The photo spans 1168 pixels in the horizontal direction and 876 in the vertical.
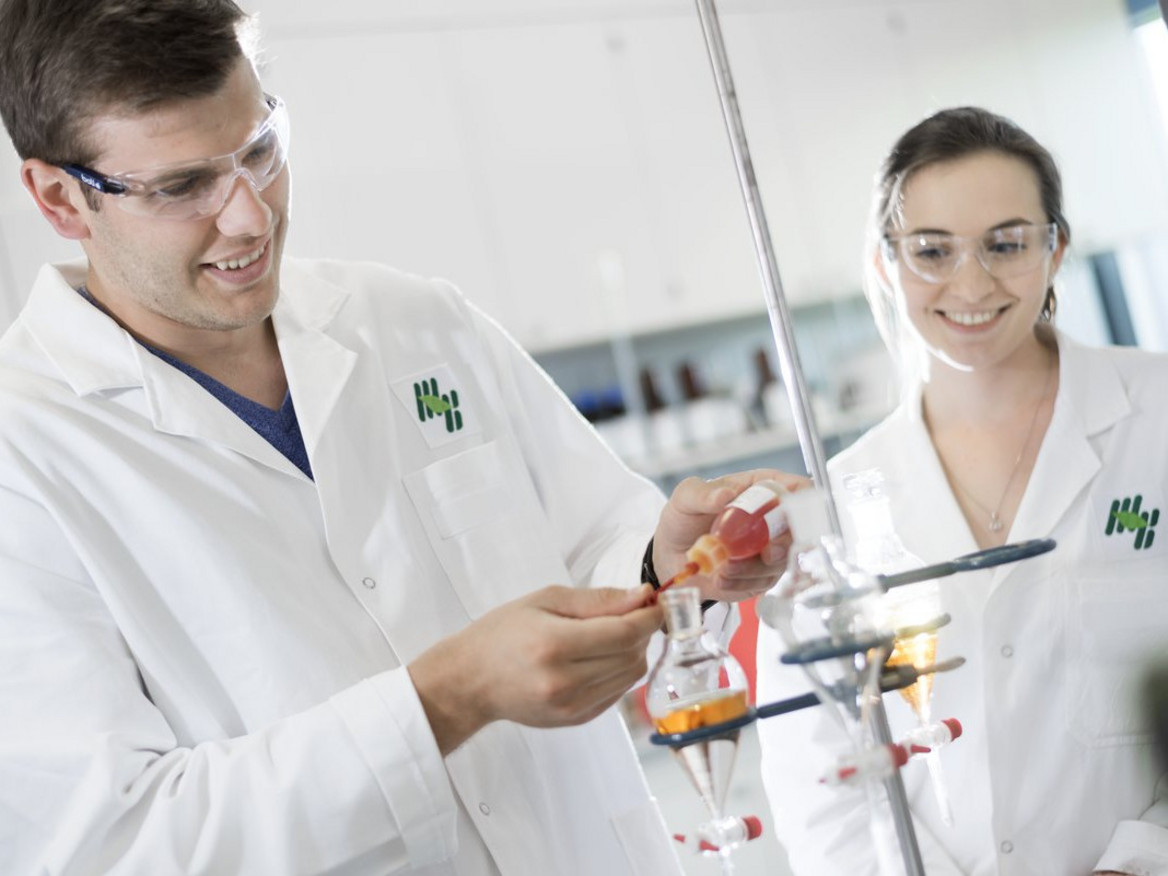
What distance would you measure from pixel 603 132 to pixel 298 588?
3.48 meters

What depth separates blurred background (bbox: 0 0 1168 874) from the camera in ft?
14.0

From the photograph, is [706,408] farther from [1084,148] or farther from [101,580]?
[101,580]

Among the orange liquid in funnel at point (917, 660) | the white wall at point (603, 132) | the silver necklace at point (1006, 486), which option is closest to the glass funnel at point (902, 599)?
the orange liquid in funnel at point (917, 660)

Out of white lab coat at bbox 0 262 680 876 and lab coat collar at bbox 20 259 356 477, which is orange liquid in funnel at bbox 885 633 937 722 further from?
lab coat collar at bbox 20 259 356 477

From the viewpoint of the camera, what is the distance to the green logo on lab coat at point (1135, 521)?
1496mm

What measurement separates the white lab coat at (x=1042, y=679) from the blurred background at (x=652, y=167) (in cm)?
252

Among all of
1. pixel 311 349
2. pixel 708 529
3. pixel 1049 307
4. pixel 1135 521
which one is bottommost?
pixel 1135 521

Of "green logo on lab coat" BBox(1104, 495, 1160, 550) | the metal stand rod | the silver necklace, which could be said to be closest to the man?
the metal stand rod

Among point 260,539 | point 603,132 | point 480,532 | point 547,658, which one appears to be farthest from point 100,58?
point 603,132

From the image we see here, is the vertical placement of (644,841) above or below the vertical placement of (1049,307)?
below

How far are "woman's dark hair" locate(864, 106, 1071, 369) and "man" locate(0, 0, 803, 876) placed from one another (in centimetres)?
47

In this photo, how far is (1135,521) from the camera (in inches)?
59.0

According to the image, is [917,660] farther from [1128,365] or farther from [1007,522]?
[1128,365]

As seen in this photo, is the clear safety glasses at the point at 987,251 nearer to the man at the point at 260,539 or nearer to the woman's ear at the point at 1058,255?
the woman's ear at the point at 1058,255
